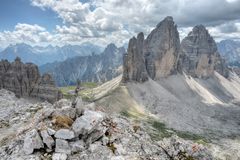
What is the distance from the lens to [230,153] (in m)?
137

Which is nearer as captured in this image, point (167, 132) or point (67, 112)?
point (67, 112)

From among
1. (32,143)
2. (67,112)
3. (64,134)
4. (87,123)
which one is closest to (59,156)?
(64,134)

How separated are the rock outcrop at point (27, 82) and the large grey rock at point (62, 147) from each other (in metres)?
127

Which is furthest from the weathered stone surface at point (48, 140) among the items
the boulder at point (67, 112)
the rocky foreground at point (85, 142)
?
the boulder at point (67, 112)

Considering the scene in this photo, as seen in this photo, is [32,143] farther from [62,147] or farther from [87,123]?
[87,123]

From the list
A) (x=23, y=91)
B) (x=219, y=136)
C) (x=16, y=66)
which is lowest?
(x=219, y=136)

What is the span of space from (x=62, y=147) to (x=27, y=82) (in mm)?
132464

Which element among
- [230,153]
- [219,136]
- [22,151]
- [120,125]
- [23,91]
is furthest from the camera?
[219,136]

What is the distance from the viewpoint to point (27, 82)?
149000 mm

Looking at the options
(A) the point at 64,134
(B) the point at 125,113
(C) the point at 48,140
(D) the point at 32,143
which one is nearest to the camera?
(D) the point at 32,143

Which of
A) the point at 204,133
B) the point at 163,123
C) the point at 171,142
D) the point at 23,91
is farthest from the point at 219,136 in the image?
the point at 171,142

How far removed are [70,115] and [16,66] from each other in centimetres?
13304

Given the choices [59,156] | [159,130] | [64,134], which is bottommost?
[159,130]

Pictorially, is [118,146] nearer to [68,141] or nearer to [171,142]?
[68,141]
